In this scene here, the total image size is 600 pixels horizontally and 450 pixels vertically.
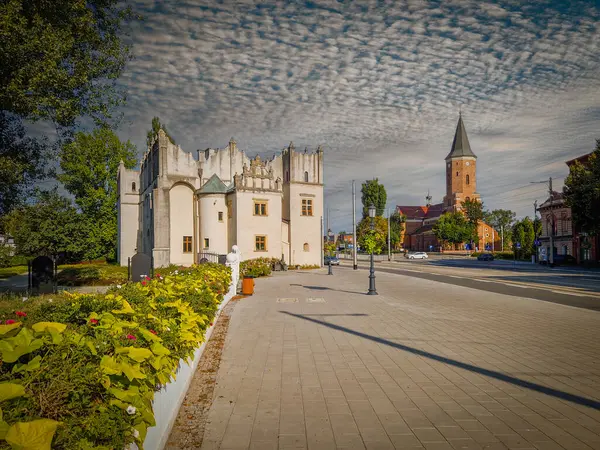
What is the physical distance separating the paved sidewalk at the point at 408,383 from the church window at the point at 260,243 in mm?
24868

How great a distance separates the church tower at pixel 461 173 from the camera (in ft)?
364

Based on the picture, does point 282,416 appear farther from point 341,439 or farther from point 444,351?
point 444,351

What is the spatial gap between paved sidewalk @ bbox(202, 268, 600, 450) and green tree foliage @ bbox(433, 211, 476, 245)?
8450 centimetres

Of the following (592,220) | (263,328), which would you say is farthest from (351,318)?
(592,220)

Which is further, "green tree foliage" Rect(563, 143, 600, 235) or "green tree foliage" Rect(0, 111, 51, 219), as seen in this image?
"green tree foliage" Rect(563, 143, 600, 235)

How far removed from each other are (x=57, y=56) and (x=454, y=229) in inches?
3585

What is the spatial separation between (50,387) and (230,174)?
Result: 39.0 m

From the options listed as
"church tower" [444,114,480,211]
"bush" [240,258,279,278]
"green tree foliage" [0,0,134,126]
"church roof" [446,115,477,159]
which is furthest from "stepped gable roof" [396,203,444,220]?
"green tree foliage" [0,0,134,126]

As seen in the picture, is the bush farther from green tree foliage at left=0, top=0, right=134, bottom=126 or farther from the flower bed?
the flower bed

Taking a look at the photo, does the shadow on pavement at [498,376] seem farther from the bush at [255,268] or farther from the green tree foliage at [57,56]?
the bush at [255,268]

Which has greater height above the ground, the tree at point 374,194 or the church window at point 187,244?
the tree at point 374,194

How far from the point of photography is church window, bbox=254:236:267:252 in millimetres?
37062

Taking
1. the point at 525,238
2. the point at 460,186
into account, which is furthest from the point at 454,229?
the point at 525,238

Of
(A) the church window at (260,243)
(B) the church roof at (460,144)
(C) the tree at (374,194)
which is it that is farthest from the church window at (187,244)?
(B) the church roof at (460,144)
